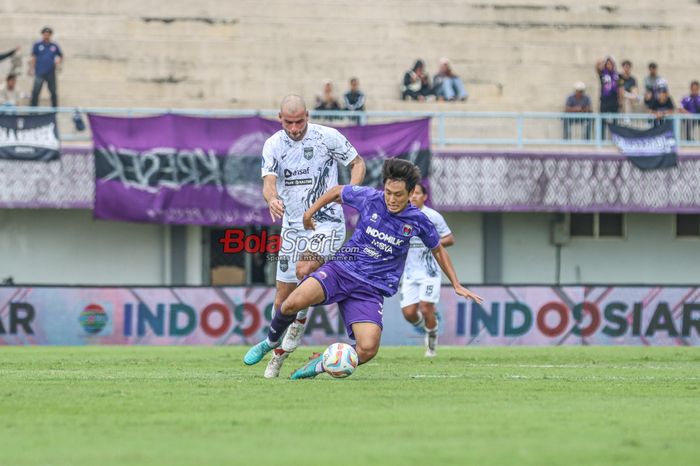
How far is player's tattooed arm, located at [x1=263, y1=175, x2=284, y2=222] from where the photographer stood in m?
12.9

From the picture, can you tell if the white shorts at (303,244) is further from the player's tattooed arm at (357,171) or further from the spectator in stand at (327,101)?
the spectator in stand at (327,101)

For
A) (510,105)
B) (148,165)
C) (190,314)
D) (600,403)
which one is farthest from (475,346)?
(600,403)

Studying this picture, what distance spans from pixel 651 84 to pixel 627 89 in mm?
571

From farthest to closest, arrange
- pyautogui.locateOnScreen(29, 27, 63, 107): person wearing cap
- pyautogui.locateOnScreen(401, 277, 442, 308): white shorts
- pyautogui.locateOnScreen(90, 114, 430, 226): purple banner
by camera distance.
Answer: pyautogui.locateOnScreen(29, 27, 63, 107): person wearing cap < pyautogui.locateOnScreen(90, 114, 430, 226): purple banner < pyautogui.locateOnScreen(401, 277, 442, 308): white shorts

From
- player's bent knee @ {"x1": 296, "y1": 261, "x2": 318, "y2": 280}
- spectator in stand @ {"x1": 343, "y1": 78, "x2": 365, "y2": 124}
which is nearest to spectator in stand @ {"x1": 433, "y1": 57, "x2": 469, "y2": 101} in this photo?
spectator in stand @ {"x1": 343, "y1": 78, "x2": 365, "y2": 124}

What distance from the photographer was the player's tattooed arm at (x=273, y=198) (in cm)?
1288

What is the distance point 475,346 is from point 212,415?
1622 cm

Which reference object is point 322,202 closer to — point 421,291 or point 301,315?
point 301,315

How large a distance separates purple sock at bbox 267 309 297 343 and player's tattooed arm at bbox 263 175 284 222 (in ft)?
2.78

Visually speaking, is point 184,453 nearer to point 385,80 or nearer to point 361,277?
point 361,277

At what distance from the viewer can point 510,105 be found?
3506cm

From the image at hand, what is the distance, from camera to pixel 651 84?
34125 mm

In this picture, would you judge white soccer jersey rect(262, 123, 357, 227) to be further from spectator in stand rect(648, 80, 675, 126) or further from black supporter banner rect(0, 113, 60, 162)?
spectator in stand rect(648, 80, 675, 126)

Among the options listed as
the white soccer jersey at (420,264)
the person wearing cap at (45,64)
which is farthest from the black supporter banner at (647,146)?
the white soccer jersey at (420,264)
